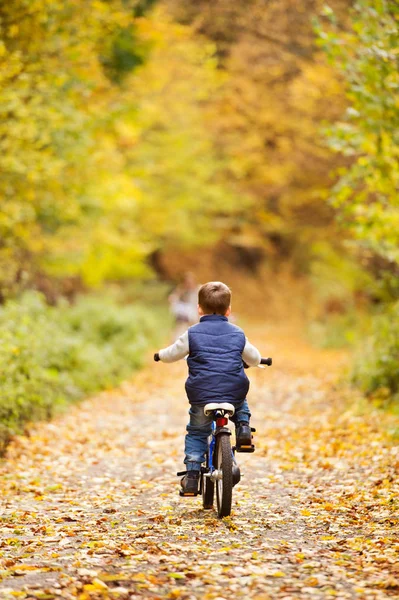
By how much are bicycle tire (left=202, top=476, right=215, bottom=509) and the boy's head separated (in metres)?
1.38

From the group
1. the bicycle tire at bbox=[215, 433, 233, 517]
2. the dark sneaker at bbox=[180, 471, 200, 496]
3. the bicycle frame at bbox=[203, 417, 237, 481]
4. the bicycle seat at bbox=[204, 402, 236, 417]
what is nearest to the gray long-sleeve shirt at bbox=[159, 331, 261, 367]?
the bicycle seat at bbox=[204, 402, 236, 417]

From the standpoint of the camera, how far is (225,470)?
6121 millimetres

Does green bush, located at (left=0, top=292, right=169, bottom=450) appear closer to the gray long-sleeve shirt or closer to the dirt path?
the dirt path

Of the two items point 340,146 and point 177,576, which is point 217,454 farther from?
point 340,146

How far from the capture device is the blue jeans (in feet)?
21.4

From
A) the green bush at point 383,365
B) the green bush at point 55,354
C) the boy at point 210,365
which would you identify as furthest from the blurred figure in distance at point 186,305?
the boy at point 210,365

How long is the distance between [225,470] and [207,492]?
74 centimetres

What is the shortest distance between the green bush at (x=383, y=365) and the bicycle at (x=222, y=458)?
17.6 feet

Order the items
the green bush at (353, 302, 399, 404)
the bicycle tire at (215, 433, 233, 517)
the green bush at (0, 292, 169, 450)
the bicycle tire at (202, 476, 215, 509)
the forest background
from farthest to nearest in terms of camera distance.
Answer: the green bush at (353, 302, 399, 404), the forest background, the green bush at (0, 292, 169, 450), the bicycle tire at (202, 476, 215, 509), the bicycle tire at (215, 433, 233, 517)

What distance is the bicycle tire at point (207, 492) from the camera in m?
6.73

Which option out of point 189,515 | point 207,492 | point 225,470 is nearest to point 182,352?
point 225,470

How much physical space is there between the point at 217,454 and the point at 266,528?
674 mm

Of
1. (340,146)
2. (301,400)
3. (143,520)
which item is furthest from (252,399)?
(143,520)

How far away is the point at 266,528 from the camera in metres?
6.16
